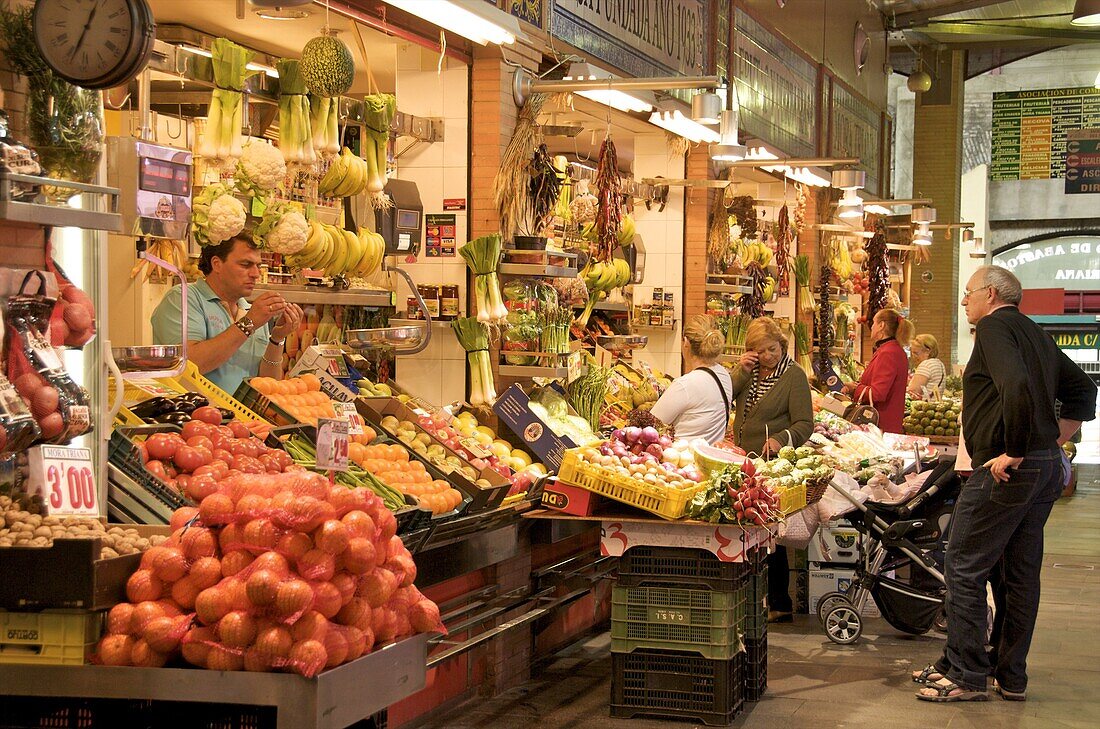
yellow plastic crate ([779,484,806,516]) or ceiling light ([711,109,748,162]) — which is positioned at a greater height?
ceiling light ([711,109,748,162])

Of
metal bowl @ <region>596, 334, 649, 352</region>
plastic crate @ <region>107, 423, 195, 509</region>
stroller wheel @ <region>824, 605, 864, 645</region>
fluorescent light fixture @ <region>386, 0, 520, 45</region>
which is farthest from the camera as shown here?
metal bowl @ <region>596, 334, 649, 352</region>

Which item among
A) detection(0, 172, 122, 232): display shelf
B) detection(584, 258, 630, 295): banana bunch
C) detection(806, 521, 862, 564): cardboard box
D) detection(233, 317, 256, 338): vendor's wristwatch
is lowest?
detection(806, 521, 862, 564): cardboard box

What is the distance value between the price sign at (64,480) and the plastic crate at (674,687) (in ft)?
9.49

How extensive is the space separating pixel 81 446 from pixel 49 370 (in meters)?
0.39

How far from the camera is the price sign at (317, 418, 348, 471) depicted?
4184 mm

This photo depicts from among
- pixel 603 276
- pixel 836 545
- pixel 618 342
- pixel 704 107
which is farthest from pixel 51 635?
pixel 618 342

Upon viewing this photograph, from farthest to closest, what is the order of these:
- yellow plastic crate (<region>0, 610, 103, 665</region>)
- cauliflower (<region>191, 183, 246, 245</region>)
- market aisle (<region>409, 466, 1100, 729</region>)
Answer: market aisle (<region>409, 466, 1100, 729</region>), cauliflower (<region>191, 183, 246, 245</region>), yellow plastic crate (<region>0, 610, 103, 665</region>)

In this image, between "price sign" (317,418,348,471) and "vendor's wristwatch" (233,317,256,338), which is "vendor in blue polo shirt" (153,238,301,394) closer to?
"vendor's wristwatch" (233,317,256,338)

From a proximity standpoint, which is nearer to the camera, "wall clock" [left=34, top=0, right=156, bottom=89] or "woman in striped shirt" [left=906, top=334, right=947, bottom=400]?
Answer: "wall clock" [left=34, top=0, right=156, bottom=89]

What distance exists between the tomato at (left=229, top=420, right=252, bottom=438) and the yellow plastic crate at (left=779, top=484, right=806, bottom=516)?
98.1 inches

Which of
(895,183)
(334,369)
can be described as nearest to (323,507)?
(334,369)

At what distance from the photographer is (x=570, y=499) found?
5.96 meters

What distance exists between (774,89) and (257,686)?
1105 centimetres

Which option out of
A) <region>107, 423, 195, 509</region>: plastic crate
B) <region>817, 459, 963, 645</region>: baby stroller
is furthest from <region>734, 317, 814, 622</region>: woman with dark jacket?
<region>107, 423, 195, 509</region>: plastic crate
